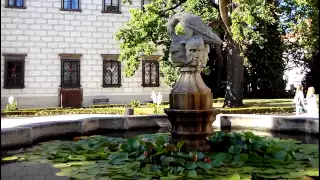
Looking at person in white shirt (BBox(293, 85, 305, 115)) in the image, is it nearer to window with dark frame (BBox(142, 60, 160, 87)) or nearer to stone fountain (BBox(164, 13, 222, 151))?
stone fountain (BBox(164, 13, 222, 151))

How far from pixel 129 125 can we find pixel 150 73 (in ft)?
54.9

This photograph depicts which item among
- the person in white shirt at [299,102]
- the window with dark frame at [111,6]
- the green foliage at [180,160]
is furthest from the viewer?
the window with dark frame at [111,6]

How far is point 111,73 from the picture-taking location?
28.7m

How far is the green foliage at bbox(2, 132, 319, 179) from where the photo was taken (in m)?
6.43

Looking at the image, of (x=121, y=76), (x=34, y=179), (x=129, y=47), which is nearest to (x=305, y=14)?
(x=129, y=47)

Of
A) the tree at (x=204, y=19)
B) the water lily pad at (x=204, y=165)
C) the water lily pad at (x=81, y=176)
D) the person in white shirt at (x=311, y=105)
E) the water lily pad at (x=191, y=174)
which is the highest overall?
the tree at (x=204, y=19)

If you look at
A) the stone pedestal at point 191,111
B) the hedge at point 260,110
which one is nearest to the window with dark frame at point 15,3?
the hedge at point 260,110

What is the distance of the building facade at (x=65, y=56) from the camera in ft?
85.3

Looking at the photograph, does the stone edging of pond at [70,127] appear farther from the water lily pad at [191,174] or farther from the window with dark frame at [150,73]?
the window with dark frame at [150,73]

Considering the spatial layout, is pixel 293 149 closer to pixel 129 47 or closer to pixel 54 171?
pixel 54 171

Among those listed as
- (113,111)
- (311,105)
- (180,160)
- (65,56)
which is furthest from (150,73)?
(180,160)

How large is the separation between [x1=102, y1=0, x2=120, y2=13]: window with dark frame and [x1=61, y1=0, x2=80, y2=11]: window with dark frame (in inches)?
73.0

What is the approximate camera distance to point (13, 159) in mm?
7816

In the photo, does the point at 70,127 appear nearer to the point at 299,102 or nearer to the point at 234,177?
the point at 234,177
